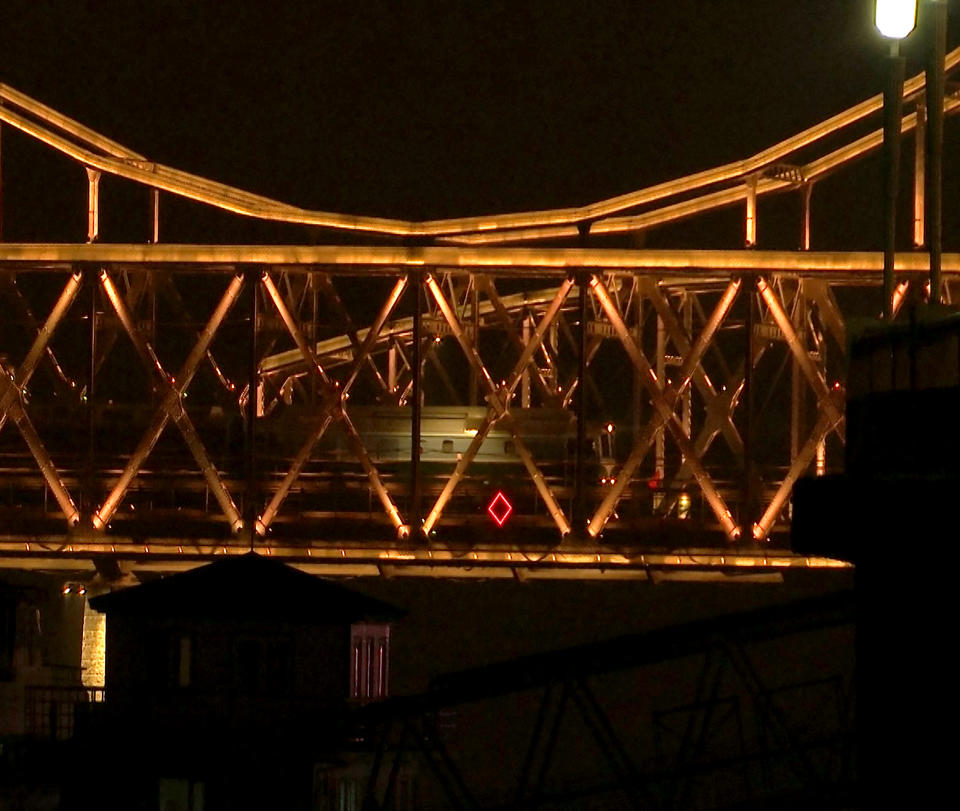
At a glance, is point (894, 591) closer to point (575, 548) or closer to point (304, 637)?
point (304, 637)

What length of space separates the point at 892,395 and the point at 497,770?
130ft

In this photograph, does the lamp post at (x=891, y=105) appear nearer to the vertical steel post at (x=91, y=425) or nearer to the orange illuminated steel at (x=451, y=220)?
the orange illuminated steel at (x=451, y=220)

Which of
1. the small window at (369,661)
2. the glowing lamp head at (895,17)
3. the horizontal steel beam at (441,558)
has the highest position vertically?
the glowing lamp head at (895,17)

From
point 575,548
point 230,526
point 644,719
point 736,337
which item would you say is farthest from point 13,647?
point 736,337

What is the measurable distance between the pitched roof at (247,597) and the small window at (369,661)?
0.46m

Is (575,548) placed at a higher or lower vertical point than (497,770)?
higher

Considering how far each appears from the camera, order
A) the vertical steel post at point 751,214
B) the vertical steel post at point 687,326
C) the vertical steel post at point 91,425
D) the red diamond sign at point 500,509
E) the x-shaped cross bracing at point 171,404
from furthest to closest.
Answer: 1. the vertical steel post at point 687,326
2. the red diamond sign at point 500,509
3. the vertical steel post at point 91,425
4. the x-shaped cross bracing at point 171,404
5. the vertical steel post at point 751,214

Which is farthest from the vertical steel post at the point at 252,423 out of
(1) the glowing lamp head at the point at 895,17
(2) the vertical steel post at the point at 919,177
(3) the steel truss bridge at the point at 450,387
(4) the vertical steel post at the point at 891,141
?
(1) the glowing lamp head at the point at 895,17

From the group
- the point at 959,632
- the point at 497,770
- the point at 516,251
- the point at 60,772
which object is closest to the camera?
the point at 959,632

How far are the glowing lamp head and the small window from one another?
18803 millimetres

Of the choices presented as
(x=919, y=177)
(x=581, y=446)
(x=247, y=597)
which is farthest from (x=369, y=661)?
(x=919, y=177)

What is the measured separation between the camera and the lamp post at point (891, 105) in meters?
19.8

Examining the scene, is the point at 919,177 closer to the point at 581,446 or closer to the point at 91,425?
the point at 581,446

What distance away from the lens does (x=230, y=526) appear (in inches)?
1666
